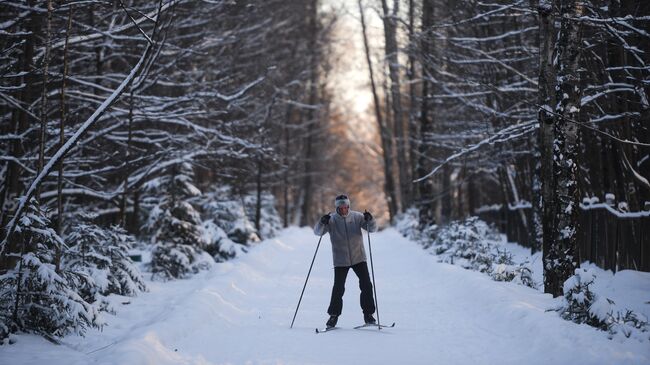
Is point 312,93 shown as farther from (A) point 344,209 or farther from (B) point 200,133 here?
(A) point 344,209

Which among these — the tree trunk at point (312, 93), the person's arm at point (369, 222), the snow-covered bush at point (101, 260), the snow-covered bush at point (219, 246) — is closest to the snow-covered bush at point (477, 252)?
the person's arm at point (369, 222)

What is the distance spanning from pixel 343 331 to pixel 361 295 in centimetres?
72

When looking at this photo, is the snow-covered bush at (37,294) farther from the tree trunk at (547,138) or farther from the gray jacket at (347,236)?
the tree trunk at (547,138)

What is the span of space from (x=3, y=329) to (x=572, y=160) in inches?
331

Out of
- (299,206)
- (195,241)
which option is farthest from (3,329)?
(299,206)

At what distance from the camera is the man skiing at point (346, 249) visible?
8789 mm

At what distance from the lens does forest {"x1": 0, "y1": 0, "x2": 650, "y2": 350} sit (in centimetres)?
838

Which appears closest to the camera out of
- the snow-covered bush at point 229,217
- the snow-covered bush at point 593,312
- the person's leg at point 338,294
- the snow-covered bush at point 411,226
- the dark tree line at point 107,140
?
the snow-covered bush at point 593,312

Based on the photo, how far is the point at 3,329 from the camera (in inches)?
268

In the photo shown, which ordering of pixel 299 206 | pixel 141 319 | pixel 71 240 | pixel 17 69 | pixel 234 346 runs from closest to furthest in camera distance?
1. pixel 234 346
2. pixel 141 319
3. pixel 71 240
4. pixel 17 69
5. pixel 299 206

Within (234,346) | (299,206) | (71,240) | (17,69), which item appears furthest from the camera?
(299,206)

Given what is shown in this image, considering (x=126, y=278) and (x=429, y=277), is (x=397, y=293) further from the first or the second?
(x=126, y=278)

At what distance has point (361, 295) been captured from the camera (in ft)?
29.2

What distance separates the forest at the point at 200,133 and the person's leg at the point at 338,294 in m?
2.78
